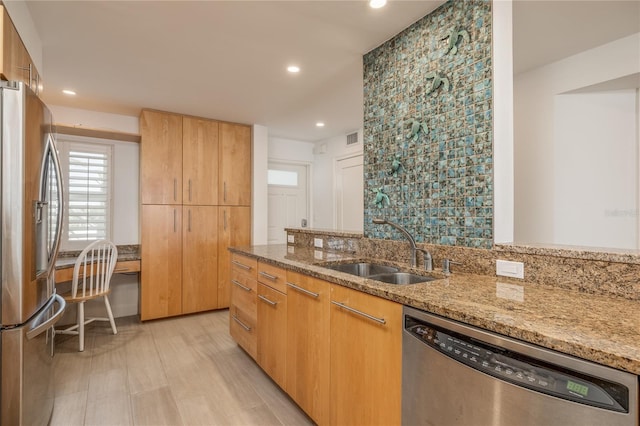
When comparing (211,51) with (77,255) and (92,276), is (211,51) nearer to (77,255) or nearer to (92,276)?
(92,276)

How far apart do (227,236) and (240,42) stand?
8.16 feet

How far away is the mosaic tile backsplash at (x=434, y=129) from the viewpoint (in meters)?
1.60

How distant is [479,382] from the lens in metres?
0.92

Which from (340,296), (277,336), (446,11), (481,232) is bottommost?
(277,336)

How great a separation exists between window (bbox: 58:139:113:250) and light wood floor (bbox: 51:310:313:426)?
1.14 metres

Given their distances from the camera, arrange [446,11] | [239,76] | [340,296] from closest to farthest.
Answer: [340,296]
[446,11]
[239,76]

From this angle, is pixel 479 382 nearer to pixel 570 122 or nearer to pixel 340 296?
pixel 340 296

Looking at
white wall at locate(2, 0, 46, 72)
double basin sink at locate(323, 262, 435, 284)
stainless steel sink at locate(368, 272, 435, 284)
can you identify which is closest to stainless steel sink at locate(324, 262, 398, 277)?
double basin sink at locate(323, 262, 435, 284)

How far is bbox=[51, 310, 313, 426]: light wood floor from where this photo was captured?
1.89 metres

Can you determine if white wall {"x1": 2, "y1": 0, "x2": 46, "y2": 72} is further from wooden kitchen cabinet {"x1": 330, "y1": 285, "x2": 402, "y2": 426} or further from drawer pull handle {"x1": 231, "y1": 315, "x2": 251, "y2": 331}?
A: drawer pull handle {"x1": 231, "y1": 315, "x2": 251, "y2": 331}

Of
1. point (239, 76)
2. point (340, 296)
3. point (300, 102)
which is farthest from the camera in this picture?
point (300, 102)

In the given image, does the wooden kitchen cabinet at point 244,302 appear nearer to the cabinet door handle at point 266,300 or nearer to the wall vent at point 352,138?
the cabinet door handle at point 266,300

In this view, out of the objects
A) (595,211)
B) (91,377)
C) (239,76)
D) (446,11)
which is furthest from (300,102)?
(91,377)

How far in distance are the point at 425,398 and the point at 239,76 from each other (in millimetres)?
2754
